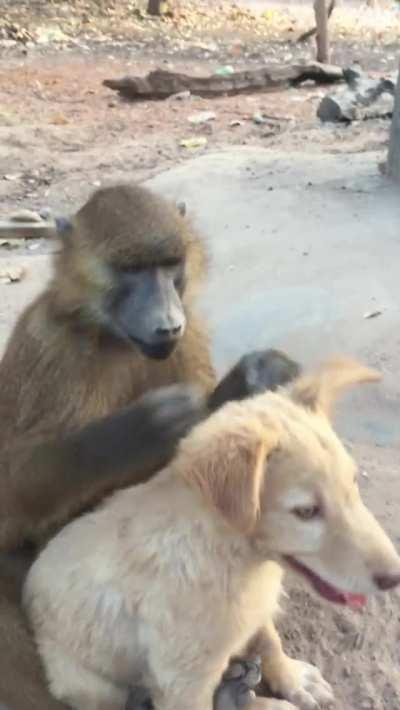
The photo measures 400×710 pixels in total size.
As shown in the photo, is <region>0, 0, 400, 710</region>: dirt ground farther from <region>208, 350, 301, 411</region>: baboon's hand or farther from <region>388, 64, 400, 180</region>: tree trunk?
<region>208, 350, 301, 411</region>: baboon's hand

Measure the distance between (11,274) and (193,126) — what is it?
5598mm

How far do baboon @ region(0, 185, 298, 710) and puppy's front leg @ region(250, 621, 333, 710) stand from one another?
640 mm

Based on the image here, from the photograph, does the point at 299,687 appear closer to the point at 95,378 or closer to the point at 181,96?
the point at 95,378

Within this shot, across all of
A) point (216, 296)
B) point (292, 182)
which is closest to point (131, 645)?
point (216, 296)

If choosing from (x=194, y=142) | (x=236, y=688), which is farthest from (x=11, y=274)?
(x=236, y=688)

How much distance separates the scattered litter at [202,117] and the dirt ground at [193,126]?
8 cm

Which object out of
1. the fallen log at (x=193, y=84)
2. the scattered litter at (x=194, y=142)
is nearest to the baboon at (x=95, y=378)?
the scattered litter at (x=194, y=142)

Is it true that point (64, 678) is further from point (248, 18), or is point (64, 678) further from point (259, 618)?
point (248, 18)

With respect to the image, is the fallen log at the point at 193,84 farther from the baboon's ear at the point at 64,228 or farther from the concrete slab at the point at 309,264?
the baboon's ear at the point at 64,228

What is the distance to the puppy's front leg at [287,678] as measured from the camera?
355cm

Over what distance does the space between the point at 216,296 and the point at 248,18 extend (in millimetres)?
16048

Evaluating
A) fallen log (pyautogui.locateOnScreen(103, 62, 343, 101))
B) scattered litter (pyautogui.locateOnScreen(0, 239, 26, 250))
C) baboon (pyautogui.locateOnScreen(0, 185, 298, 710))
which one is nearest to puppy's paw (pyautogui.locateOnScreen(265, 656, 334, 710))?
baboon (pyautogui.locateOnScreen(0, 185, 298, 710))

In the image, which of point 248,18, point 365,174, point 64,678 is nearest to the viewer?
point 64,678

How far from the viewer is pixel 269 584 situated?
3086mm
